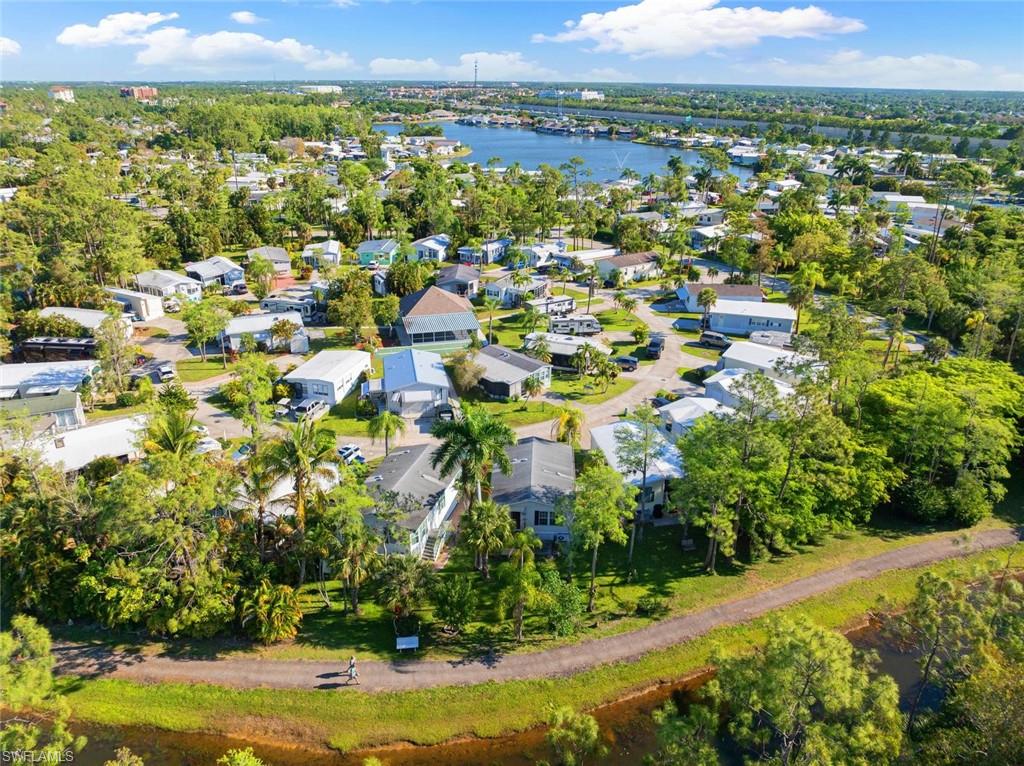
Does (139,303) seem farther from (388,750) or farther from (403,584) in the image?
(388,750)

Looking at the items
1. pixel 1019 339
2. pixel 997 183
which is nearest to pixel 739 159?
pixel 997 183

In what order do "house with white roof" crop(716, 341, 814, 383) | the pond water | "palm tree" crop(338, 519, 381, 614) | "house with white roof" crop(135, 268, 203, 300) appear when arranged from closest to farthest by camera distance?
the pond water → "palm tree" crop(338, 519, 381, 614) → "house with white roof" crop(716, 341, 814, 383) → "house with white roof" crop(135, 268, 203, 300)

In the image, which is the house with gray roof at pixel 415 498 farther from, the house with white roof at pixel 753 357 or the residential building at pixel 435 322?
the house with white roof at pixel 753 357

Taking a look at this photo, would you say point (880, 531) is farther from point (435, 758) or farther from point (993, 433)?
point (435, 758)

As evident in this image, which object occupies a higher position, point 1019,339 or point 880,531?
point 1019,339

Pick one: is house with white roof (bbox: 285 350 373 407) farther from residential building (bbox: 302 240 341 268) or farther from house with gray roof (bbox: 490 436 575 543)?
residential building (bbox: 302 240 341 268)

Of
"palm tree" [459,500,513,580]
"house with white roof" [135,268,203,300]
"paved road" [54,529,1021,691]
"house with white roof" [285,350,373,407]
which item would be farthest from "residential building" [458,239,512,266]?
"paved road" [54,529,1021,691]
